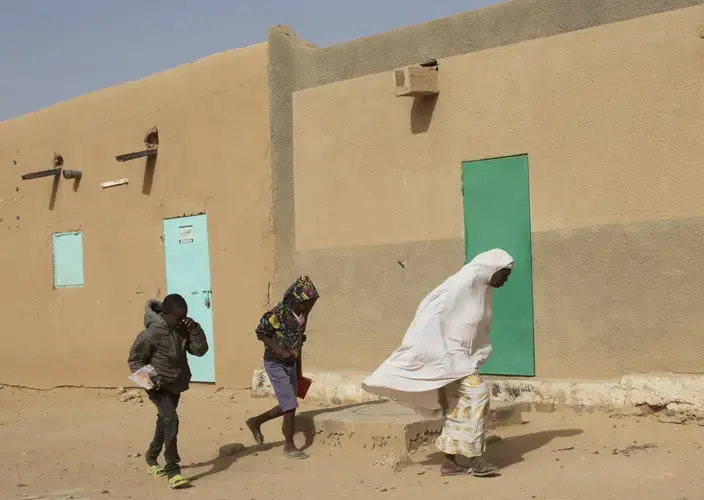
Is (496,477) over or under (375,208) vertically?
under

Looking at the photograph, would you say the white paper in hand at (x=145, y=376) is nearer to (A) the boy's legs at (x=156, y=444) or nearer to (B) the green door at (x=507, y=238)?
(A) the boy's legs at (x=156, y=444)

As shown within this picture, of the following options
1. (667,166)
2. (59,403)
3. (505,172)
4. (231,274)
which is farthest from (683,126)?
(59,403)

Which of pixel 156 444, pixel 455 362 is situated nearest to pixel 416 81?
pixel 455 362

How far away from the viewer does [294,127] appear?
10.2 metres

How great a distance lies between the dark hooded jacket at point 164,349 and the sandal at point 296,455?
1.04m

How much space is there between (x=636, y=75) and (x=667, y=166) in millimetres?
743

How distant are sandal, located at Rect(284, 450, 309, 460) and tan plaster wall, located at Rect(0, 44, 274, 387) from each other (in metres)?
3.40

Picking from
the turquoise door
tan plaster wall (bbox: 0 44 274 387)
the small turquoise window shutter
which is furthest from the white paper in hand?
the small turquoise window shutter

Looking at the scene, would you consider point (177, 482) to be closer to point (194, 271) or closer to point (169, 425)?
point (169, 425)

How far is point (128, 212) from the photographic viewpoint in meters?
12.6

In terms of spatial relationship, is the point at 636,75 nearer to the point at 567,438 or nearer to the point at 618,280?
the point at 618,280

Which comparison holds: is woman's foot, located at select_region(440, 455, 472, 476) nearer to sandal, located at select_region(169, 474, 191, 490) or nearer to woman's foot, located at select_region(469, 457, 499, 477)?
woman's foot, located at select_region(469, 457, 499, 477)

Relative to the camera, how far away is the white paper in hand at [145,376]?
6.61 m

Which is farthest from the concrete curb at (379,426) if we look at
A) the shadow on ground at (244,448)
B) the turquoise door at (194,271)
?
the turquoise door at (194,271)
